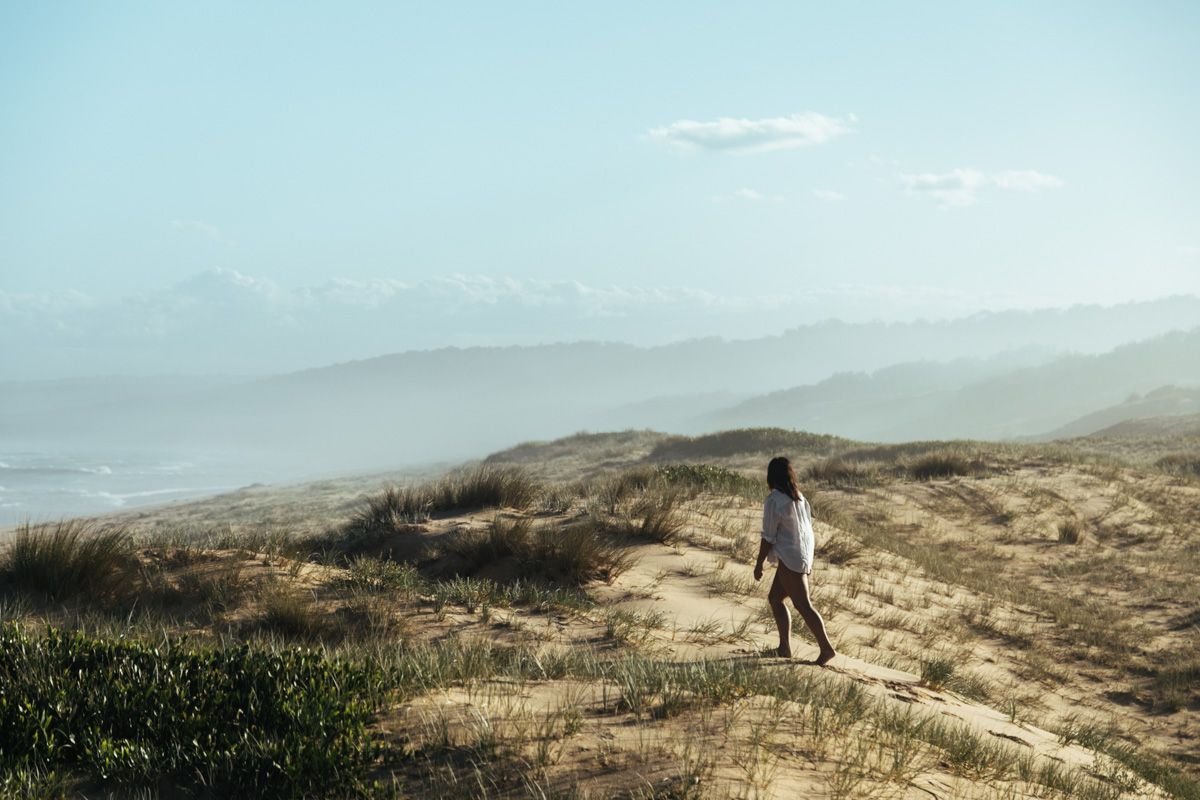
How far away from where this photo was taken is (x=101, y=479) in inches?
4156

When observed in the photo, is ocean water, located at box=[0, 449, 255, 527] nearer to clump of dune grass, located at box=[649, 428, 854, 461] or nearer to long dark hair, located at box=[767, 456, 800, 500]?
clump of dune grass, located at box=[649, 428, 854, 461]

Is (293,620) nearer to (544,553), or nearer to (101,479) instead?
(544,553)

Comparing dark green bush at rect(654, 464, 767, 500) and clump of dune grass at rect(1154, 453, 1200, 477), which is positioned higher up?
dark green bush at rect(654, 464, 767, 500)

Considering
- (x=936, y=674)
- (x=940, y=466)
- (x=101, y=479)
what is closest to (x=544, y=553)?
(x=936, y=674)

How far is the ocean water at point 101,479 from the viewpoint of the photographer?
82625 mm

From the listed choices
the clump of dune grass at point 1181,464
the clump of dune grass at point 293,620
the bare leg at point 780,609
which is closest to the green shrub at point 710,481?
the bare leg at point 780,609

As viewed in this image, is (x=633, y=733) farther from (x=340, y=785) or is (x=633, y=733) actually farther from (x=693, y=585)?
(x=693, y=585)

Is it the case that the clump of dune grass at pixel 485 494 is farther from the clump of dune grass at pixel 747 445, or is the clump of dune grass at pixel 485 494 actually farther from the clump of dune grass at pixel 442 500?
the clump of dune grass at pixel 747 445

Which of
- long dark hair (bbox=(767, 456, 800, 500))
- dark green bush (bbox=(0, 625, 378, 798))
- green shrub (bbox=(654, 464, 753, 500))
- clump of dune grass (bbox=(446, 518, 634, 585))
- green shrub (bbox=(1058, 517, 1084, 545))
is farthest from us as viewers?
green shrub (bbox=(1058, 517, 1084, 545))

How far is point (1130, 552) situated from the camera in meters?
16.7

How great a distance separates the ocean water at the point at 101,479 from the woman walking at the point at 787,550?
6708 cm

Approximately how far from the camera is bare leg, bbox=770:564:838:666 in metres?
7.46

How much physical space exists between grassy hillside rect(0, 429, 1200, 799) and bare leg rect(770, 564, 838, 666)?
181mm

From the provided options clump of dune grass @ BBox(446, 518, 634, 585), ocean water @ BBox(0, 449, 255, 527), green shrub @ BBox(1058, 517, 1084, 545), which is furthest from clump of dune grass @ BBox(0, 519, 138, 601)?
ocean water @ BBox(0, 449, 255, 527)
